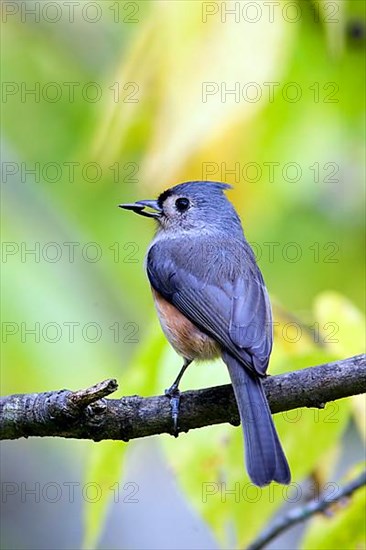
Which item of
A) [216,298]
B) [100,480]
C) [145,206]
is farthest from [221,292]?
[100,480]

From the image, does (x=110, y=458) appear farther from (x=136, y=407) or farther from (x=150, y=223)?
(x=150, y=223)

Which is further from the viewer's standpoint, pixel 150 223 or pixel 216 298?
pixel 150 223

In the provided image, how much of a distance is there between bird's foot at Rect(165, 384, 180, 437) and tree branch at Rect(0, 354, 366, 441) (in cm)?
1

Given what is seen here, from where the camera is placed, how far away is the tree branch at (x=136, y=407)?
2.69 metres

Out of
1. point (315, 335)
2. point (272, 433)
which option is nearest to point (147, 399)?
point (272, 433)

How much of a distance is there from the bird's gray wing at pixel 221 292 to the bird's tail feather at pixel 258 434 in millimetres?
62

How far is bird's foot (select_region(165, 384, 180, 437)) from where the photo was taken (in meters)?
2.79

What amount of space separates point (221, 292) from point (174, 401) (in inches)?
31.0

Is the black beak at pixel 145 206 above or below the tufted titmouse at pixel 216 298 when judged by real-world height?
above

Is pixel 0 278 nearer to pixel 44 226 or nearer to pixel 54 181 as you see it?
pixel 54 181

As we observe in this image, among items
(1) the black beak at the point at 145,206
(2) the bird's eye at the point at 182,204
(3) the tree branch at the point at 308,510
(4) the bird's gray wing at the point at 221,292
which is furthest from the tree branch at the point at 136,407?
(2) the bird's eye at the point at 182,204

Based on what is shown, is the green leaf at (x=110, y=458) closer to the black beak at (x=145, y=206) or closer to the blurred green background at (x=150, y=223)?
the blurred green background at (x=150, y=223)

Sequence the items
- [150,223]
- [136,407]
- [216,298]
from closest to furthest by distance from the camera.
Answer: [136,407] < [216,298] < [150,223]

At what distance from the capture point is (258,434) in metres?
2.71
